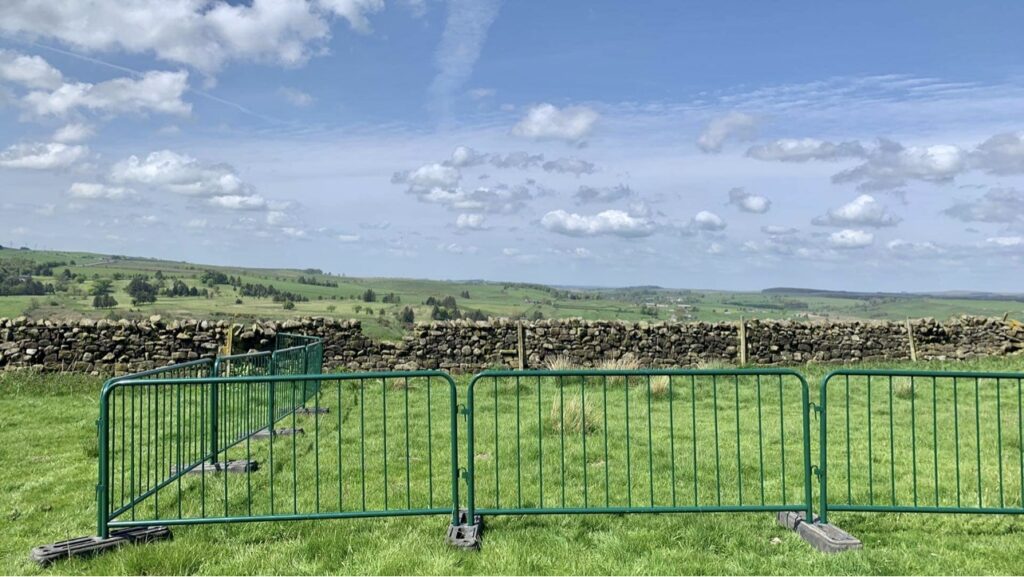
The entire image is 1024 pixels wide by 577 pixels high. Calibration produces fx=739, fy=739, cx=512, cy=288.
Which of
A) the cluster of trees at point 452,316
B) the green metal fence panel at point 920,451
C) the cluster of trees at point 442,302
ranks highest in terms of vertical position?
the cluster of trees at point 442,302

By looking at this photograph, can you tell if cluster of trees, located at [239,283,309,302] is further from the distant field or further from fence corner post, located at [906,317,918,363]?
fence corner post, located at [906,317,918,363]

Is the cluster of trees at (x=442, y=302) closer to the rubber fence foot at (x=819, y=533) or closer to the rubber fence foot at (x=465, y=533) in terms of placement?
the rubber fence foot at (x=465, y=533)

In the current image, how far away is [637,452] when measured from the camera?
864 centimetres

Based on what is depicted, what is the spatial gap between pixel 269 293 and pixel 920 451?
5577 centimetres

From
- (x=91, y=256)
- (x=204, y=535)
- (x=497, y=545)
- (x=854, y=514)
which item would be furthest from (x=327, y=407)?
(x=91, y=256)

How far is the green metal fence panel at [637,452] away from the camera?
5.88m

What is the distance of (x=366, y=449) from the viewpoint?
30.2 feet

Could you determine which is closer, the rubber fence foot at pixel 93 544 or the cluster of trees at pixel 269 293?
the rubber fence foot at pixel 93 544

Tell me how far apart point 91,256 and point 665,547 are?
102731 millimetres

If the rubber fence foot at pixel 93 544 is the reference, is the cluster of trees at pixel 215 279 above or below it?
above

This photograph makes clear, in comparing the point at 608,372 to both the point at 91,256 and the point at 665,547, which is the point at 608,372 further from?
the point at 91,256

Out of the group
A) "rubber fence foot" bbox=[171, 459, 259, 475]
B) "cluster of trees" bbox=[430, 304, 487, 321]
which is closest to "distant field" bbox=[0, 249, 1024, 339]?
"cluster of trees" bbox=[430, 304, 487, 321]

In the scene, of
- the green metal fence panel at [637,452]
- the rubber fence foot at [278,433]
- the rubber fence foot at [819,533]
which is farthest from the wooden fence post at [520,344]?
the rubber fence foot at [819,533]

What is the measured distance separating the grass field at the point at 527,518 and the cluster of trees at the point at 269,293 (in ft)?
139
